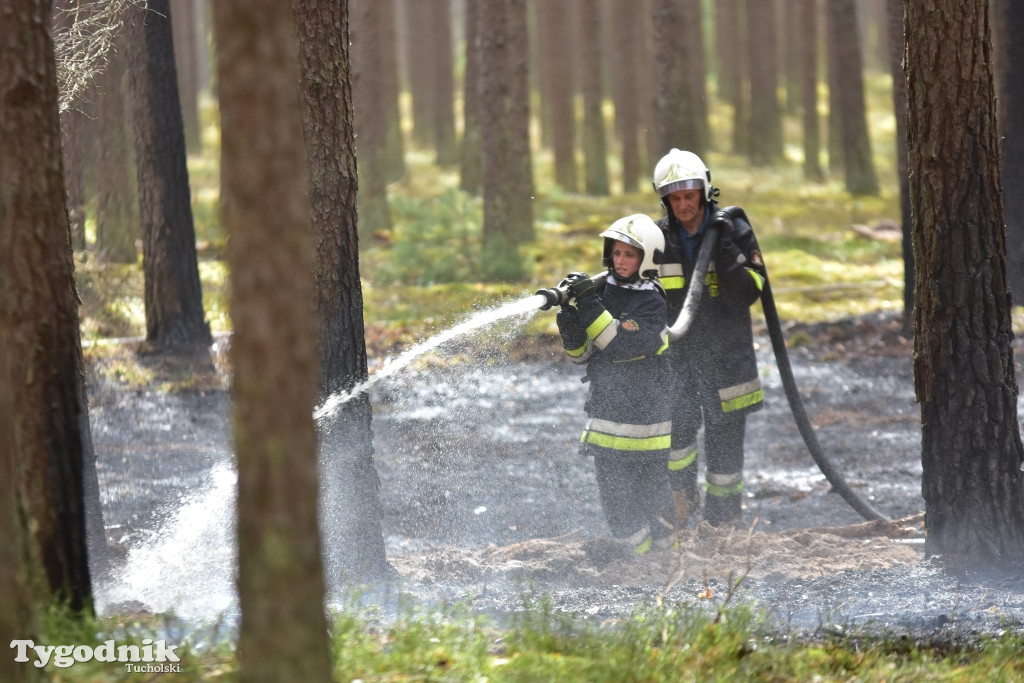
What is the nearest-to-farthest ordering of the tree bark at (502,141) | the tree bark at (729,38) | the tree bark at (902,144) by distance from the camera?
the tree bark at (902,144)
the tree bark at (502,141)
the tree bark at (729,38)

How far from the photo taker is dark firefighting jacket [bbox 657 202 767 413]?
20.3ft

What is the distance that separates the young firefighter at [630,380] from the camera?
5484mm

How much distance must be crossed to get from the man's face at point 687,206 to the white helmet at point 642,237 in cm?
60

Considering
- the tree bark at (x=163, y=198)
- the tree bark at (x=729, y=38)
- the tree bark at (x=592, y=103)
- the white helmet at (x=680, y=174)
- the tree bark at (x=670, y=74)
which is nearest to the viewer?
the white helmet at (x=680, y=174)

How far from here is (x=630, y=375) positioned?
219 inches

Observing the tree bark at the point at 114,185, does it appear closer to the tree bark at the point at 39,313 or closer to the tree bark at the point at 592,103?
→ the tree bark at the point at 39,313

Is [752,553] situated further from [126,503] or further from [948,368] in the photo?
[126,503]

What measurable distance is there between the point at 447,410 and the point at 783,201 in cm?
1263

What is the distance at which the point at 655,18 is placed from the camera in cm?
1404

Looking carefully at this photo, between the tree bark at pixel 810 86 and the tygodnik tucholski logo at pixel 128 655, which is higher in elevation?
the tree bark at pixel 810 86

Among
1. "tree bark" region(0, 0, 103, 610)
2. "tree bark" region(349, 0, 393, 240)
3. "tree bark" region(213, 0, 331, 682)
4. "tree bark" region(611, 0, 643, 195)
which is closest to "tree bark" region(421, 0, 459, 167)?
"tree bark" region(611, 0, 643, 195)

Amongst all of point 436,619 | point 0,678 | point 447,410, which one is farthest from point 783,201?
point 0,678

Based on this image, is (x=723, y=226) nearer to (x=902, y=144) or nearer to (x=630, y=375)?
(x=630, y=375)

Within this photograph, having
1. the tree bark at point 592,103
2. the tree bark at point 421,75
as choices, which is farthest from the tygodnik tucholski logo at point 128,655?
the tree bark at point 421,75
